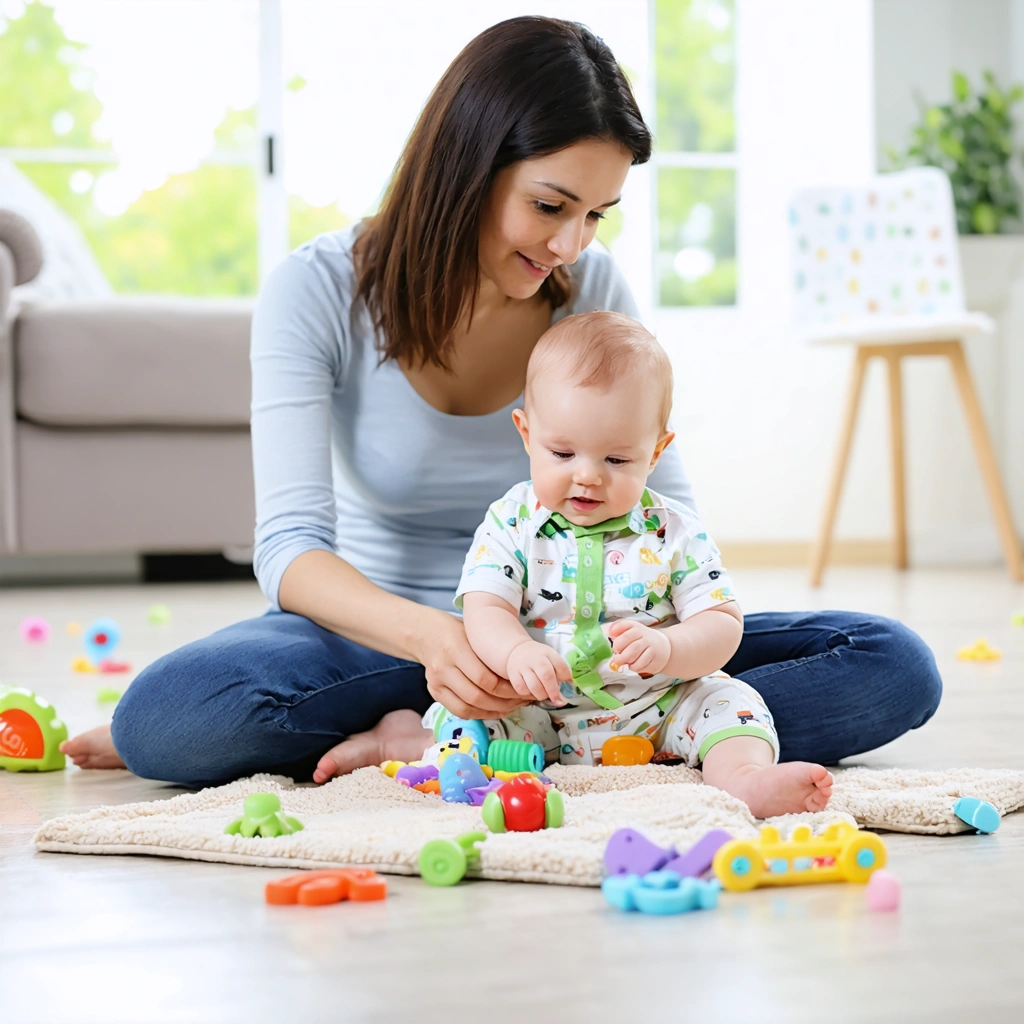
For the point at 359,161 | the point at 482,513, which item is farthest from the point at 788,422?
the point at 482,513

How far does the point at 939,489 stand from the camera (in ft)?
12.6

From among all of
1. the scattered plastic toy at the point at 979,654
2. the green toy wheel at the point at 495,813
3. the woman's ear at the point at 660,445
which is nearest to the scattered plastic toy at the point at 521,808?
the green toy wheel at the point at 495,813

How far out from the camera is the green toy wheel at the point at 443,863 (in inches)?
33.1

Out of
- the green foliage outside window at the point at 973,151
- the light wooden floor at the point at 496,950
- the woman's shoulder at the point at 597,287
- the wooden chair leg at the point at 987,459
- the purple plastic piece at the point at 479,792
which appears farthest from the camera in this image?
the green foliage outside window at the point at 973,151

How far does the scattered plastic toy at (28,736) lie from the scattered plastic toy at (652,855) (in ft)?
2.22

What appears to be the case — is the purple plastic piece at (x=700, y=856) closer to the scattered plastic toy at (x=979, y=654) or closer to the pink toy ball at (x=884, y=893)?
the pink toy ball at (x=884, y=893)

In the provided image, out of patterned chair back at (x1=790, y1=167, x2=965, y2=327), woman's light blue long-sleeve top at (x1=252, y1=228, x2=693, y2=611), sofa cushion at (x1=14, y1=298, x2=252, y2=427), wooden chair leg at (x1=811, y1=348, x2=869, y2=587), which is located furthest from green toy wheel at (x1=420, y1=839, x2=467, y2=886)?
patterned chair back at (x1=790, y1=167, x2=965, y2=327)

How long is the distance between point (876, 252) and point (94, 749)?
257 centimetres

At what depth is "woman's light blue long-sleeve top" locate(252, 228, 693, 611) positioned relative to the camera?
50.4 inches

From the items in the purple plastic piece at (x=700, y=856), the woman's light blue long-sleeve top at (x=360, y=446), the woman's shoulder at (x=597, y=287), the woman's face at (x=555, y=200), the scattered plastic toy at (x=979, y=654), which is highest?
the woman's face at (x=555, y=200)

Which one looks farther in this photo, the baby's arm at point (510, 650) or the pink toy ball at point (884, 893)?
the baby's arm at point (510, 650)

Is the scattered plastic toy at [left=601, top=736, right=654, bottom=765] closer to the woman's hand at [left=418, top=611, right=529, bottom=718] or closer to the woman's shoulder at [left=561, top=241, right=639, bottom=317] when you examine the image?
the woman's hand at [left=418, top=611, right=529, bottom=718]

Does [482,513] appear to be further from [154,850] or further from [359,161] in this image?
[359,161]

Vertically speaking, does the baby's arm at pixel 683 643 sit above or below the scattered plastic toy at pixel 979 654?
above
